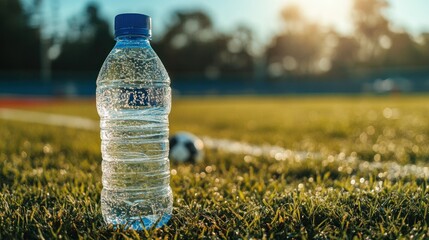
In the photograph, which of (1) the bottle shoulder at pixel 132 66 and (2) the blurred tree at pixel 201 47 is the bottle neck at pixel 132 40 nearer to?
(1) the bottle shoulder at pixel 132 66

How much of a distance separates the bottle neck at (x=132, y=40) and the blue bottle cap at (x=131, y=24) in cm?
3

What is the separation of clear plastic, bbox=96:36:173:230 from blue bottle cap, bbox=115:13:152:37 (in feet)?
0.46

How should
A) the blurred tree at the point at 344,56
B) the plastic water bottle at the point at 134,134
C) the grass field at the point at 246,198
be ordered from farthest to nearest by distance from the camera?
the blurred tree at the point at 344,56, the plastic water bottle at the point at 134,134, the grass field at the point at 246,198

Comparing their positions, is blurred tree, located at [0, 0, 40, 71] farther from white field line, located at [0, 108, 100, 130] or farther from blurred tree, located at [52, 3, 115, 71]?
white field line, located at [0, 108, 100, 130]

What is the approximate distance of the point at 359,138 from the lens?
605cm

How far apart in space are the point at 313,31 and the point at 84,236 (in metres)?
54.0

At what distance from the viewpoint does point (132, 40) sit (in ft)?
7.13

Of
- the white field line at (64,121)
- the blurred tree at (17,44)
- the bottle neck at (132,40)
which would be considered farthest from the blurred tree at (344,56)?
the bottle neck at (132,40)

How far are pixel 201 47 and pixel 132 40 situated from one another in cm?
5001

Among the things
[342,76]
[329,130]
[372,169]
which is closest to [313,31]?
[342,76]

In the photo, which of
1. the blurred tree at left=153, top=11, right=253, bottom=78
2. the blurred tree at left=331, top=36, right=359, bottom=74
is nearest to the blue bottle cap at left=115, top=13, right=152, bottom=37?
the blurred tree at left=331, top=36, right=359, bottom=74

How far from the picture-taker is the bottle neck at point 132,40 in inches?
83.9

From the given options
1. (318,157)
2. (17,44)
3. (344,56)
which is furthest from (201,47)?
(318,157)

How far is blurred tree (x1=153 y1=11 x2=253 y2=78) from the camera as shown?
4897 centimetres
